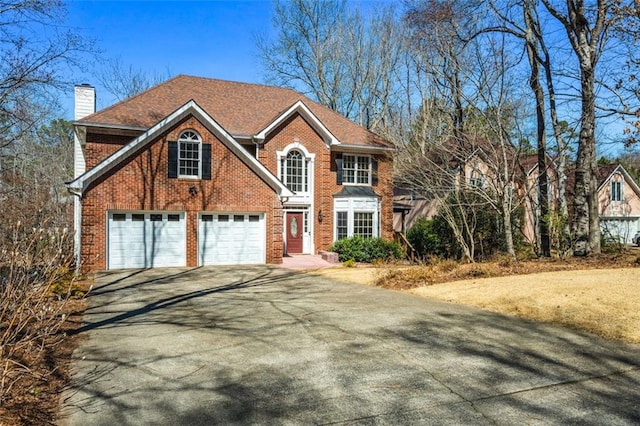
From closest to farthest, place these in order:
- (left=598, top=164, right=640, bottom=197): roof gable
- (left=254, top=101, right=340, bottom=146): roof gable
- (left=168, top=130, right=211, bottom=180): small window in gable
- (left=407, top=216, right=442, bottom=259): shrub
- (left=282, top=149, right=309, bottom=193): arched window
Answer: (left=168, top=130, right=211, bottom=180): small window in gable
(left=254, top=101, right=340, bottom=146): roof gable
(left=282, top=149, right=309, bottom=193): arched window
(left=407, top=216, right=442, bottom=259): shrub
(left=598, top=164, right=640, bottom=197): roof gable

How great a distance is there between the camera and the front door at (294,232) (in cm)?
2239

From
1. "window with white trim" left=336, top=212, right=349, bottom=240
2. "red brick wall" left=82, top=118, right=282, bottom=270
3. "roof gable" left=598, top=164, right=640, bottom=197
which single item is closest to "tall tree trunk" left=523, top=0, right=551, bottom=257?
"window with white trim" left=336, top=212, right=349, bottom=240

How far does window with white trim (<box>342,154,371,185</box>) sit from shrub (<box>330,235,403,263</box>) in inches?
138

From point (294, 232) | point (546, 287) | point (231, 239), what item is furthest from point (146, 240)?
point (546, 287)

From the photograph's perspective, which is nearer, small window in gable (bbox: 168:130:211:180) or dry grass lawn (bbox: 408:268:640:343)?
dry grass lawn (bbox: 408:268:640:343)

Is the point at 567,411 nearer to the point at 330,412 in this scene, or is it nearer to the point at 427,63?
the point at 330,412

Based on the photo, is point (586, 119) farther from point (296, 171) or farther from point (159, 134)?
point (159, 134)

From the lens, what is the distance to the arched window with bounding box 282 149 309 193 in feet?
73.0

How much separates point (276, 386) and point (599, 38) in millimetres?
18973

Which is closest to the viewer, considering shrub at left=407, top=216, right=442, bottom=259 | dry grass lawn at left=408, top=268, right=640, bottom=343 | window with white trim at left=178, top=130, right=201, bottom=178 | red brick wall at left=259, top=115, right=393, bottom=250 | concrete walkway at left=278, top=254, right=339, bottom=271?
dry grass lawn at left=408, top=268, right=640, bottom=343

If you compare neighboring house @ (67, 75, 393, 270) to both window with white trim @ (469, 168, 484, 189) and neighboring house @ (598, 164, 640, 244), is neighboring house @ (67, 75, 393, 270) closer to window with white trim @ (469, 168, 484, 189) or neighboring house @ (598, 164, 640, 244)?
window with white trim @ (469, 168, 484, 189)

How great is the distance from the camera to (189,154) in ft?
58.1

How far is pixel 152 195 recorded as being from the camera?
17.0m

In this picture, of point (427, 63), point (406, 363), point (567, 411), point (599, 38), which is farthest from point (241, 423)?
point (599, 38)
